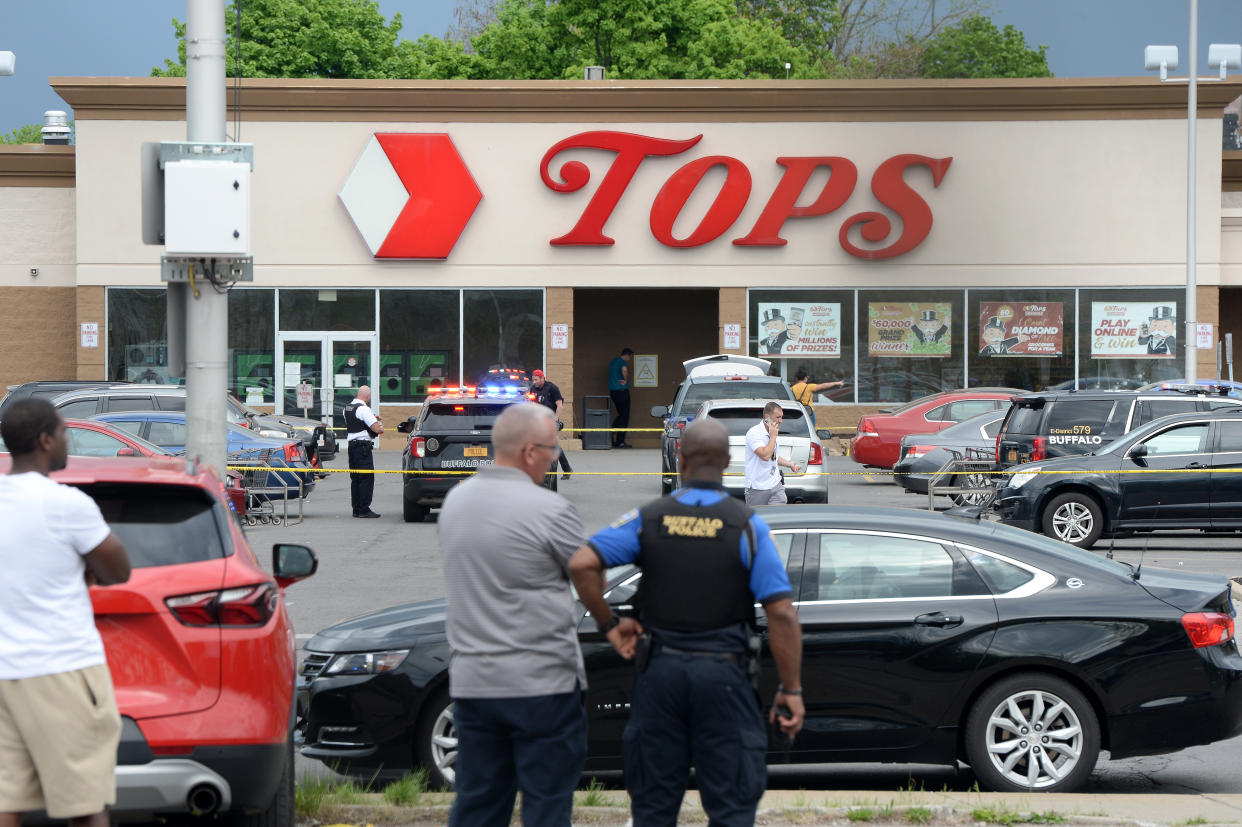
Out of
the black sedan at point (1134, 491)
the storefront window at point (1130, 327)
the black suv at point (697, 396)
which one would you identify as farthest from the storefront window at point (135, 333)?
the black sedan at point (1134, 491)

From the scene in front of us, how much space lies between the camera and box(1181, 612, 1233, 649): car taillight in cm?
716

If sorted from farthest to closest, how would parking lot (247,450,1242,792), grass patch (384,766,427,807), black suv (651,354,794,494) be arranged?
black suv (651,354,794,494), parking lot (247,450,1242,792), grass patch (384,766,427,807)

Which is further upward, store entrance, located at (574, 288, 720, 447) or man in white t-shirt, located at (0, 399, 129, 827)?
store entrance, located at (574, 288, 720, 447)

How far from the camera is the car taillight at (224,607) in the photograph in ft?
16.2

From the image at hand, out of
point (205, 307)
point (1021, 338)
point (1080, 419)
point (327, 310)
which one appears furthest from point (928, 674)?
point (1021, 338)

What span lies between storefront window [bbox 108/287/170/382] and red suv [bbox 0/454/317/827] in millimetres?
28278

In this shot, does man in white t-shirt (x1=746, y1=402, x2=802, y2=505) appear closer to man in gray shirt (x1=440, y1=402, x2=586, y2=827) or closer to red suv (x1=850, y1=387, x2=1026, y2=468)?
man in gray shirt (x1=440, y1=402, x2=586, y2=827)

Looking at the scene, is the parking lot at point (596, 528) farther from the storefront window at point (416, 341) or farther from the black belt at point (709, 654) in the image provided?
the storefront window at point (416, 341)

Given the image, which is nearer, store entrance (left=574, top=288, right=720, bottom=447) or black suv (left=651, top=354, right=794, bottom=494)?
black suv (left=651, top=354, right=794, bottom=494)

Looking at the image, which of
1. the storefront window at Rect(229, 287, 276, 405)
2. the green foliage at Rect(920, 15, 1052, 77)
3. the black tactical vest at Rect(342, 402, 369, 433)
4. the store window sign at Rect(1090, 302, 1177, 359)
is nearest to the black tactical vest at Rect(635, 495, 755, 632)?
the black tactical vest at Rect(342, 402, 369, 433)

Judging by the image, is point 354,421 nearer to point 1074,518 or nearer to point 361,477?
point 361,477

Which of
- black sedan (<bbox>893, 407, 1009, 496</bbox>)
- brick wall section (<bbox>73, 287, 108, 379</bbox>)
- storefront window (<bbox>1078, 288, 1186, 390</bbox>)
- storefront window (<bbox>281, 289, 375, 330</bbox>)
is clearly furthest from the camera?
storefront window (<bbox>1078, 288, 1186, 390</bbox>)

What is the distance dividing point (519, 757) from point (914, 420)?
21.4 meters

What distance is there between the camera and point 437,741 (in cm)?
700
